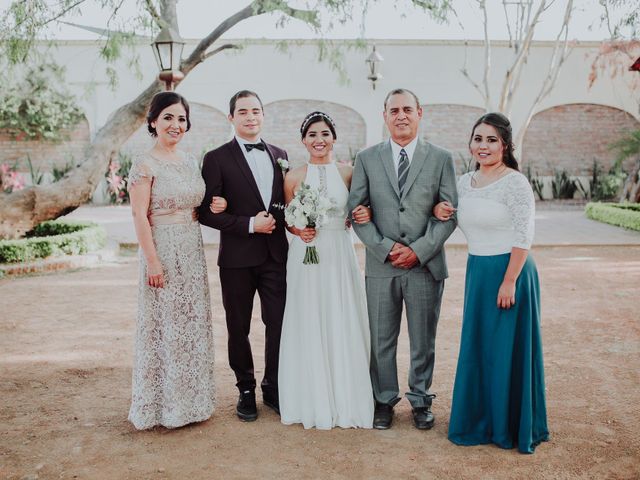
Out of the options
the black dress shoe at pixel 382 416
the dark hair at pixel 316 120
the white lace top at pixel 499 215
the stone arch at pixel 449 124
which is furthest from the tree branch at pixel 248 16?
the stone arch at pixel 449 124

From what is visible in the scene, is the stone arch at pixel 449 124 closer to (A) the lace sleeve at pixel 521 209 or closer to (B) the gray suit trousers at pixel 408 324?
(B) the gray suit trousers at pixel 408 324

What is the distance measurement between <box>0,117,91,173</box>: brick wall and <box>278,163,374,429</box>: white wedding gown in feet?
52.1

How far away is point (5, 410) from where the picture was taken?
411 cm

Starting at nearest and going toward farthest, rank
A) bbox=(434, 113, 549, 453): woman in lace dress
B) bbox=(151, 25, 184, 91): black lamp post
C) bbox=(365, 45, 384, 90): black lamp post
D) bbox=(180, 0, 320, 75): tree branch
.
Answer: bbox=(434, 113, 549, 453): woman in lace dress
bbox=(151, 25, 184, 91): black lamp post
bbox=(180, 0, 320, 75): tree branch
bbox=(365, 45, 384, 90): black lamp post

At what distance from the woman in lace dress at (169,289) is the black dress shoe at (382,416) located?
3.49 ft

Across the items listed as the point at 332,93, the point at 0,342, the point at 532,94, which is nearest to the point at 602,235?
the point at 532,94

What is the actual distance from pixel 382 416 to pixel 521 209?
4.87ft

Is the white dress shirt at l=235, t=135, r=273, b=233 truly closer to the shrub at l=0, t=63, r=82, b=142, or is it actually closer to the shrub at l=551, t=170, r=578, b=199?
the shrub at l=0, t=63, r=82, b=142

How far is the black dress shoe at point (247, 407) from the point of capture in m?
3.92

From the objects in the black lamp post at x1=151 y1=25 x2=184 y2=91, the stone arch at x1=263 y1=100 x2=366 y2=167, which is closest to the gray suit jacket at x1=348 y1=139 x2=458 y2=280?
the black lamp post at x1=151 y1=25 x2=184 y2=91

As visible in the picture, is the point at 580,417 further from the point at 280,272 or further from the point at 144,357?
the point at 144,357

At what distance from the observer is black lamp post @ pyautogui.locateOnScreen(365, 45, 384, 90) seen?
16875 millimetres

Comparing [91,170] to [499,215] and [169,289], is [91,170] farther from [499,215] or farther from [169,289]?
[499,215]

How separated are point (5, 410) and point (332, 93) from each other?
15.0 meters
